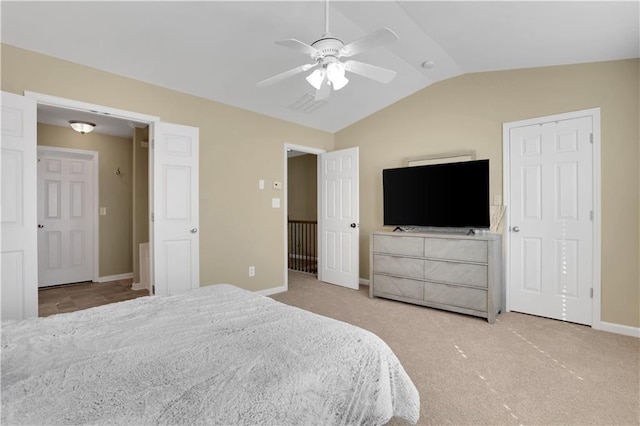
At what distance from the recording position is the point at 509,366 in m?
2.37

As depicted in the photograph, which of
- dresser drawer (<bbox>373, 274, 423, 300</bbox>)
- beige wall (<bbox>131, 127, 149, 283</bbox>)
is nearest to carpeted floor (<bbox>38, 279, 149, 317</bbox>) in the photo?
beige wall (<bbox>131, 127, 149, 283</bbox>)

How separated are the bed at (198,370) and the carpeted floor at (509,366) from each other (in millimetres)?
783

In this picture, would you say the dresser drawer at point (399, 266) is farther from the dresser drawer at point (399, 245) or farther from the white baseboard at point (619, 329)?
the white baseboard at point (619, 329)

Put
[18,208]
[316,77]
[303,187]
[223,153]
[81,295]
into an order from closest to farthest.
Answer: [316,77] → [18,208] → [223,153] → [81,295] → [303,187]

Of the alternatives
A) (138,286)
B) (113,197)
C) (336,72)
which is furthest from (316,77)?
(113,197)

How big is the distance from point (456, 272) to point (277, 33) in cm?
310

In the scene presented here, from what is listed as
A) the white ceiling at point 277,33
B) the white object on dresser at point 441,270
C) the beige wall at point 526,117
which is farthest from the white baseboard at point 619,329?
the white ceiling at point 277,33

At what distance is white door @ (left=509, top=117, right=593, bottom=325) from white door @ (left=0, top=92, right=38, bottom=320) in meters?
4.73

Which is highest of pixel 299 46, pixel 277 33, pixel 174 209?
pixel 277 33

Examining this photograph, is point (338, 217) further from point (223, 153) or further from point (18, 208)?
point (18, 208)

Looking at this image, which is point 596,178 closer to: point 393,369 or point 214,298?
point 393,369

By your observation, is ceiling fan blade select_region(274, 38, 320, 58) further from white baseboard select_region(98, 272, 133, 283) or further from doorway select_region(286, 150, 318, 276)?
white baseboard select_region(98, 272, 133, 283)

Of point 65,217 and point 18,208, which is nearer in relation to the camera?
point 18,208

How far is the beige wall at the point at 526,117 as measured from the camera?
297 centimetres
